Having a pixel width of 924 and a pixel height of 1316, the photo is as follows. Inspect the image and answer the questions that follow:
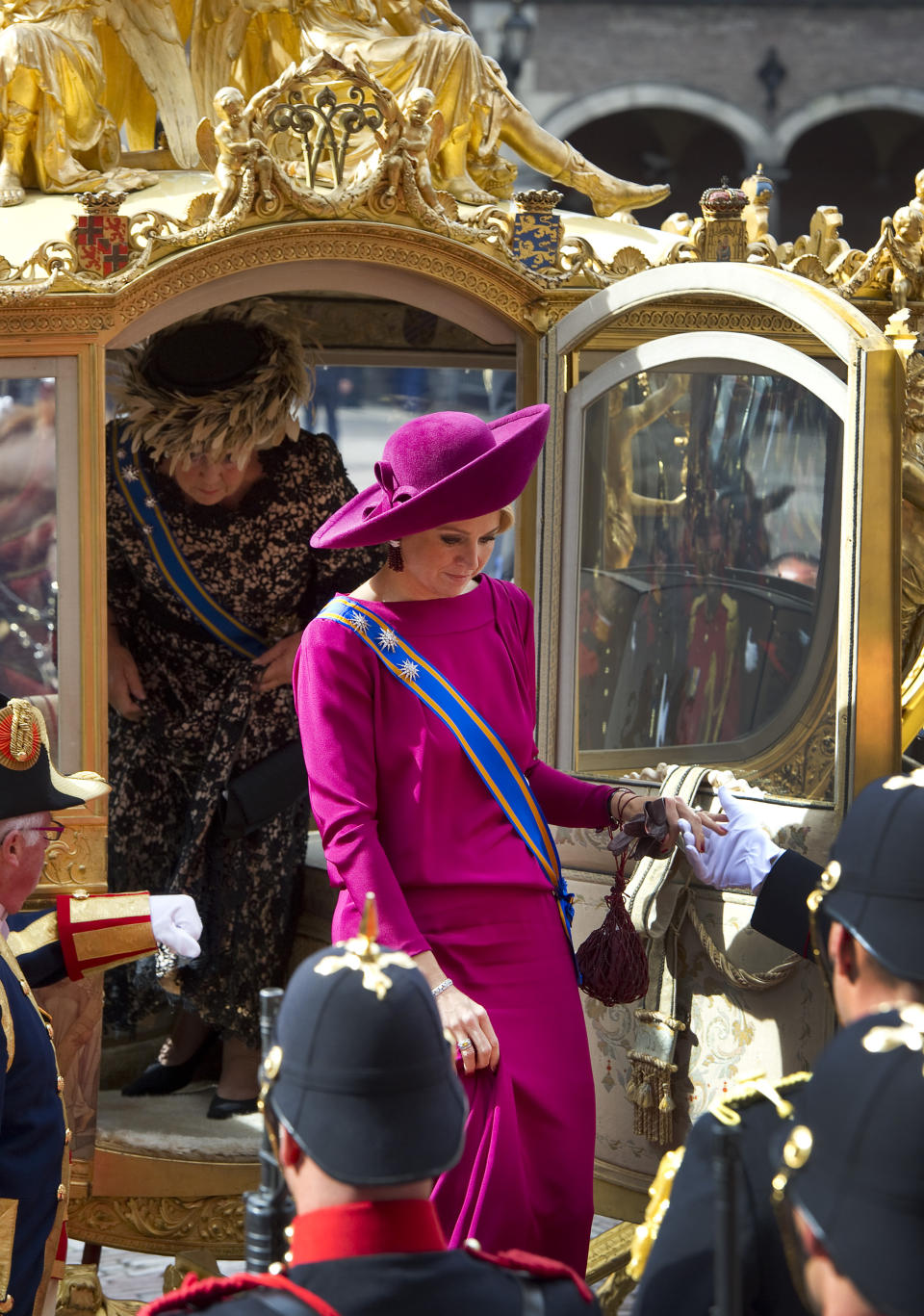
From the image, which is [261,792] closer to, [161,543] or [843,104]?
[161,543]

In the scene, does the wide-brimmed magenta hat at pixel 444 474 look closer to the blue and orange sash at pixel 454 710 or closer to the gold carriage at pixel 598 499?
the blue and orange sash at pixel 454 710

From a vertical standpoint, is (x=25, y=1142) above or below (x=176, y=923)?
below

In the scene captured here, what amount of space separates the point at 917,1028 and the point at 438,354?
3.46m

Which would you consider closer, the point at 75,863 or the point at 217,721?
the point at 75,863

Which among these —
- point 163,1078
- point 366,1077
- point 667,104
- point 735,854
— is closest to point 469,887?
point 735,854

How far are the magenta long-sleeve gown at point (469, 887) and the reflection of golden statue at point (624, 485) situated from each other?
35.9 inches

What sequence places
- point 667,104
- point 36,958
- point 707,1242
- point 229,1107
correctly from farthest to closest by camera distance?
1. point 667,104
2. point 229,1107
3. point 36,958
4. point 707,1242

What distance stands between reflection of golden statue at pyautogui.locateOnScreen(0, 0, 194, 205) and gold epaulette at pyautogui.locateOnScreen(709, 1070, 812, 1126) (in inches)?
103

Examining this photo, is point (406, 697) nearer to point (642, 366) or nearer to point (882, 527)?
point (882, 527)

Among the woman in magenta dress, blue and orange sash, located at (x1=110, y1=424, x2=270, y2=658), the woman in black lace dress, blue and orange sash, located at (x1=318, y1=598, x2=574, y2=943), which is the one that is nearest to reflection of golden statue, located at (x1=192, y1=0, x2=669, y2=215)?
the woman in black lace dress

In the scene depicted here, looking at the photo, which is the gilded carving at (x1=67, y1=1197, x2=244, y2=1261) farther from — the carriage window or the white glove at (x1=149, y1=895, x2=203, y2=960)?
the carriage window

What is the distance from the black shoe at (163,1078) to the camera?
4.03 meters

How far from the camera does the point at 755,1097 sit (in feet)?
5.43

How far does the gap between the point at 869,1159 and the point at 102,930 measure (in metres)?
1.93
